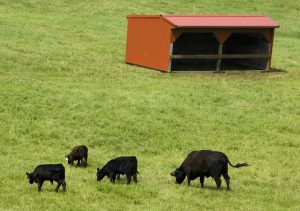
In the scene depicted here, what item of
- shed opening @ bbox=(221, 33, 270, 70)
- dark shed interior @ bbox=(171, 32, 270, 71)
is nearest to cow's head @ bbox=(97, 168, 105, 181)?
dark shed interior @ bbox=(171, 32, 270, 71)

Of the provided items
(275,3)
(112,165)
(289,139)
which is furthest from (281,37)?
(112,165)

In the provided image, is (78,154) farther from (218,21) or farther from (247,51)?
(247,51)

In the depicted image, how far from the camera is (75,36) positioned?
150ft

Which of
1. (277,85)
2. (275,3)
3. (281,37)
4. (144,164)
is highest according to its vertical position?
(275,3)

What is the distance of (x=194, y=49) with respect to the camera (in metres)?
40.5

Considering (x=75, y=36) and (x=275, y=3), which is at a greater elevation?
(x=275, y=3)

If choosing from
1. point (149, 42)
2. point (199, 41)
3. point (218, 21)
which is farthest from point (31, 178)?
point (199, 41)

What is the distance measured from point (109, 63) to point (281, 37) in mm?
21974

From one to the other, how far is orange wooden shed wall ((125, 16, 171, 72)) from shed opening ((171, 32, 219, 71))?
205 cm

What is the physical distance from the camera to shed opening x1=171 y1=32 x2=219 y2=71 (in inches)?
1533

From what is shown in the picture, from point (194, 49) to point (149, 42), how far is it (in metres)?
4.54

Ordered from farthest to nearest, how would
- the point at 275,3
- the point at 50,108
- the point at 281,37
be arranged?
the point at 275,3
the point at 281,37
the point at 50,108

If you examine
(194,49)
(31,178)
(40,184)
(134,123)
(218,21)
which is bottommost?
(40,184)

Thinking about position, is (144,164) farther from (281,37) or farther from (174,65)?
(281,37)
